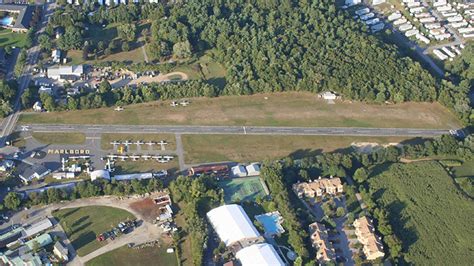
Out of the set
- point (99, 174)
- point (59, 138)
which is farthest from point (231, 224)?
point (59, 138)

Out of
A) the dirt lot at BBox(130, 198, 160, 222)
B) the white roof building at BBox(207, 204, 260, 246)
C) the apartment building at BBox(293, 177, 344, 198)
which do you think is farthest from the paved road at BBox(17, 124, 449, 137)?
the white roof building at BBox(207, 204, 260, 246)

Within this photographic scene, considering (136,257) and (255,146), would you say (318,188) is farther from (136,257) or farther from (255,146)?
(136,257)

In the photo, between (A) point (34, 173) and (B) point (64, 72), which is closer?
(A) point (34, 173)

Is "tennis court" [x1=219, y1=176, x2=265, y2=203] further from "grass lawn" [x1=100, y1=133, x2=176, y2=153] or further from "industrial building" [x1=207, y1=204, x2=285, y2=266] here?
"grass lawn" [x1=100, y1=133, x2=176, y2=153]

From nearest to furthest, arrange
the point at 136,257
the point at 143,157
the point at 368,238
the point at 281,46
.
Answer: the point at 136,257 → the point at 368,238 → the point at 143,157 → the point at 281,46

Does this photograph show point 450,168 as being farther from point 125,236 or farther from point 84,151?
point 84,151

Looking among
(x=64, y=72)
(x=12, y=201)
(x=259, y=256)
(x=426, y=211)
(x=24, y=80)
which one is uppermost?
(x=64, y=72)
